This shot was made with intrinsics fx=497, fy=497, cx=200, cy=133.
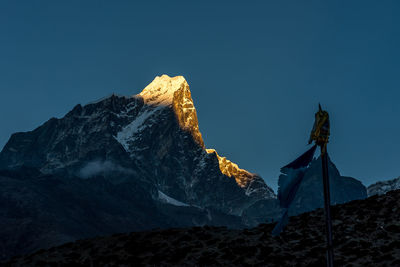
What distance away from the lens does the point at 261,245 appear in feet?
160

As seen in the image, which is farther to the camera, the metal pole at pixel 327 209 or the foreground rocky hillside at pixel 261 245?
the foreground rocky hillside at pixel 261 245

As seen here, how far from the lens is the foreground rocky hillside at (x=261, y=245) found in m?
42.9

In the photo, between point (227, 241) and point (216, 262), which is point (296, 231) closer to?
point (227, 241)

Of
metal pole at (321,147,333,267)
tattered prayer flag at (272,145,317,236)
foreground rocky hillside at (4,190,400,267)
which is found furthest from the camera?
→ foreground rocky hillside at (4,190,400,267)

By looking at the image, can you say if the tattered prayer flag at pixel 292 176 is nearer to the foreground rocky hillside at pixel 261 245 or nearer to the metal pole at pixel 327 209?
the metal pole at pixel 327 209

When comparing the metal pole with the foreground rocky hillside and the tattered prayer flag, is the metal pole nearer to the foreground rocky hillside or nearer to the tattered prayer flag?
the tattered prayer flag

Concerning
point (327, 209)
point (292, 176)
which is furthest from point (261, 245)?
point (327, 209)

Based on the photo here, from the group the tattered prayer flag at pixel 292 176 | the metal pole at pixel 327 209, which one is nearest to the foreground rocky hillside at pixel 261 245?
the tattered prayer flag at pixel 292 176

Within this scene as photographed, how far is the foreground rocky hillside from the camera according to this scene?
4288cm

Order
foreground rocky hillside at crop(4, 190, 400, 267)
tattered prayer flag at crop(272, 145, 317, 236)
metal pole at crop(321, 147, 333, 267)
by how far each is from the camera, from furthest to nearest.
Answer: foreground rocky hillside at crop(4, 190, 400, 267) < tattered prayer flag at crop(272, 145, 317, 236) < metal pole at crop(321, 147, 333, 267)

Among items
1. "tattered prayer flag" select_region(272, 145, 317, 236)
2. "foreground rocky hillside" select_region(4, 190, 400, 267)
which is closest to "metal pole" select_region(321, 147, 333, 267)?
"tattered prayer flag" select_region(272, 145, 317, 236)

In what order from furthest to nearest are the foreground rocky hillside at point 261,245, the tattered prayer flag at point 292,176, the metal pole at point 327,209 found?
the foreground rocky hillside at point 261,245, the tattered prayer flag at point 292,176, the metal pole at point 327,209

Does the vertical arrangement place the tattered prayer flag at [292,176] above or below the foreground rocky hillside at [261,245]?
below

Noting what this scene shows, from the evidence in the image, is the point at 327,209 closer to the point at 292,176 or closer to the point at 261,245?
the point at 292,176
